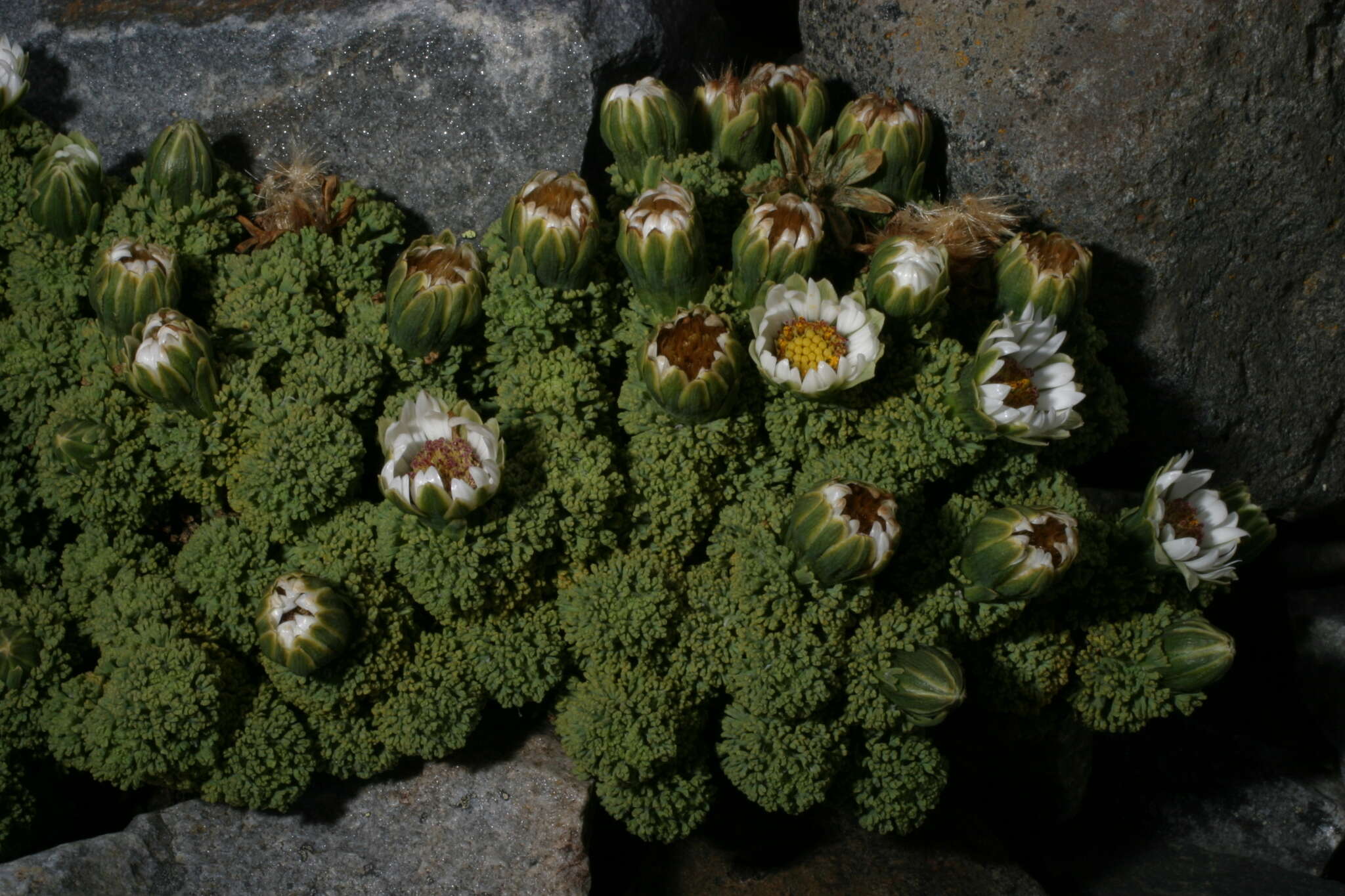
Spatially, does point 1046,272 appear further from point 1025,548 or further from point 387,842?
point 387,842

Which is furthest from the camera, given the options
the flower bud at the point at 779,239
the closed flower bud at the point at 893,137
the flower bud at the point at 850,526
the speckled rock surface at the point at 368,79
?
the speckled rock surface at the point at 368,79

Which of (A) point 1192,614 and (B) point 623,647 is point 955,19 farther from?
(B) point 623,647

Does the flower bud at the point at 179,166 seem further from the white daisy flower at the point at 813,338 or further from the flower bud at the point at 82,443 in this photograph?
the white daisy flower at the point at 813,338

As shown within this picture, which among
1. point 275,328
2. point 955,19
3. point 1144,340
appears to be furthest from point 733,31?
point 275,328

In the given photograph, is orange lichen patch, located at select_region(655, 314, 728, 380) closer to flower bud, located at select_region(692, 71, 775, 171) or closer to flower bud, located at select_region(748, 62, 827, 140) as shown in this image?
flower bud, located at select_region(692, 71, 775, 171)

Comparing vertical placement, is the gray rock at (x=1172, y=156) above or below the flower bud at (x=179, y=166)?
above

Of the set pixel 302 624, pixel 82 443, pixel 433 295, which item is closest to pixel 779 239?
pixel 433 295

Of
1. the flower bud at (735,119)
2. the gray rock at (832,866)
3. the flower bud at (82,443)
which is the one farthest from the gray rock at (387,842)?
the flower bud at (735,119)
